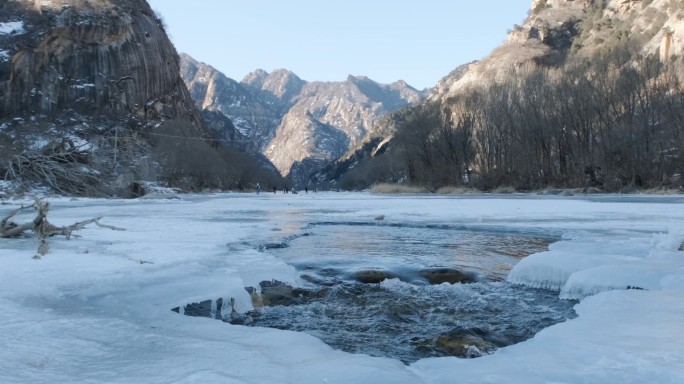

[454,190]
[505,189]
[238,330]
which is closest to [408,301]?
[238,330]

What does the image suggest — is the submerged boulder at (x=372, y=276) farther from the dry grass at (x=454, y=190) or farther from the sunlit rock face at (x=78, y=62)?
the sunlit rock face at (x=78, y=62)

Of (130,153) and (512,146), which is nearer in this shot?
(130,153)

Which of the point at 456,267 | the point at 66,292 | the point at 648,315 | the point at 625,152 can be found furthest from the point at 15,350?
the point at 625,152

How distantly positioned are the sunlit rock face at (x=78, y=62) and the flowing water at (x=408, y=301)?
87.7m

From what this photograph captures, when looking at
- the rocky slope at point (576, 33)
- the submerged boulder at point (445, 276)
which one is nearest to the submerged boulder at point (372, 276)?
the submerged boulder at point (445, 276)

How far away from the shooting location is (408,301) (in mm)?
6203

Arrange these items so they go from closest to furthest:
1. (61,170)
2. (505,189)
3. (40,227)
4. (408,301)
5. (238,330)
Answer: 1. (238,330)
2. (408,301)
3. (61,170)
4. (40,227)
5. (505,189)

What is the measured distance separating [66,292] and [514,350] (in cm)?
480

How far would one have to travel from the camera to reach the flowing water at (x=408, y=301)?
470cm

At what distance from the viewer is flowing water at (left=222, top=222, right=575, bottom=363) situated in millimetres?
4699

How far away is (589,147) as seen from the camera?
140 feet

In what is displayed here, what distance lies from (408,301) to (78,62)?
9607 centimetres

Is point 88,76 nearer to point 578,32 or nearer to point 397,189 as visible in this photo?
point 397,189

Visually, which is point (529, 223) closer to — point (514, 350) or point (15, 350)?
point (514, 350)
